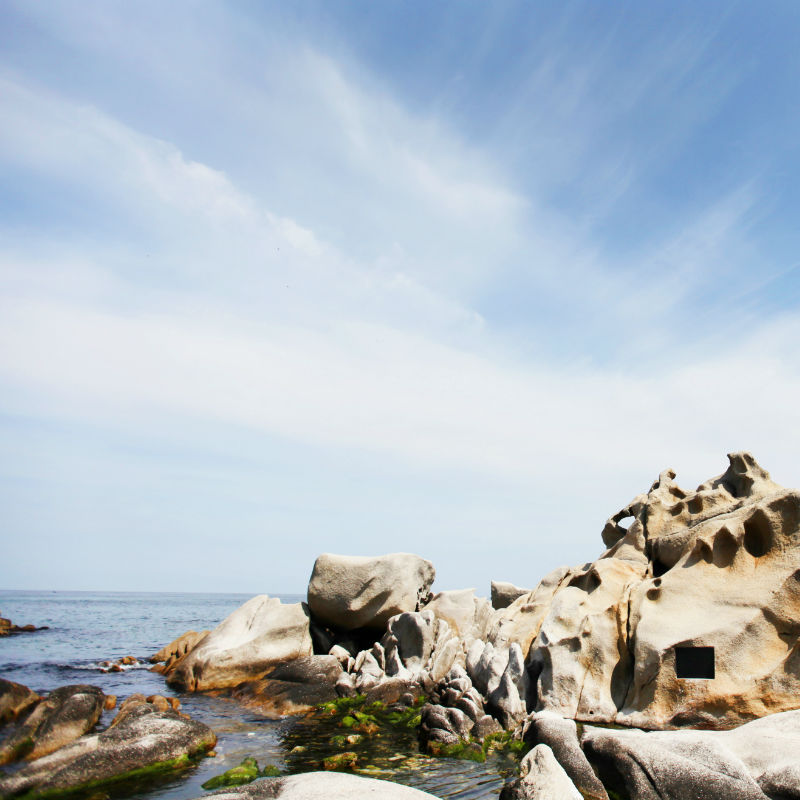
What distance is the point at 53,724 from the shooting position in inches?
597

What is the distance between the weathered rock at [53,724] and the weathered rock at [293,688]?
5.69 metres

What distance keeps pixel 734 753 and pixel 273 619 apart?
19.2m

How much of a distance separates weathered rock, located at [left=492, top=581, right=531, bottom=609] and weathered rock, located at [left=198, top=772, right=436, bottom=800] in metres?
21.8

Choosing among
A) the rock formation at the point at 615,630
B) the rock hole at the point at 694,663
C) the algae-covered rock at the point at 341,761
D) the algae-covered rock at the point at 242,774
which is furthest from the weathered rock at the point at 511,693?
the algae-covered rock at the point at 242,774

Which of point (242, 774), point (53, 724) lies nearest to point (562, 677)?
point (242, 774)

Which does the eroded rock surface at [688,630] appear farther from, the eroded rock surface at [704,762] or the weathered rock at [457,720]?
the eroded rock surface at [704,762]

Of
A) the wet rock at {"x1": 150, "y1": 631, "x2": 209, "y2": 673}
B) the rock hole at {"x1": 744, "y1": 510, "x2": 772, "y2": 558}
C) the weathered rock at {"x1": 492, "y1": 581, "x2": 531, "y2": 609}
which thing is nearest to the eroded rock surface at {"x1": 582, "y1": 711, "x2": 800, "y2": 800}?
the rock hole at {"x1": 744, "y1": 510, "x2": 772, "y2": 558}

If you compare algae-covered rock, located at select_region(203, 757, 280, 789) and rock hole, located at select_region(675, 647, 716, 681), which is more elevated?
rock hole, located at select_region(675, 647, 716, 681)

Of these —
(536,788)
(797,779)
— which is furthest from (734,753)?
(536,788)

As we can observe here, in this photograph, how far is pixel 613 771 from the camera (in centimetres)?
1135

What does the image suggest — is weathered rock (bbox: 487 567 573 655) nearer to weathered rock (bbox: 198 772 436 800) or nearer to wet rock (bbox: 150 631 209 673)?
weathered rock (bbox: 198 772 436 800)

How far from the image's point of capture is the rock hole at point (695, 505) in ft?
70.5

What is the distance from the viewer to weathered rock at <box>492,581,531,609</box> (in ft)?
103

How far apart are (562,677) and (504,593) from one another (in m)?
14.9
